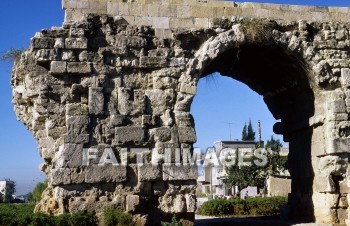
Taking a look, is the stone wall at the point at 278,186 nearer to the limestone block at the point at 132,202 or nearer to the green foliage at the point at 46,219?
the limestone block at the point at 132,202

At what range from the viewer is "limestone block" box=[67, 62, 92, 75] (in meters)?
8.88

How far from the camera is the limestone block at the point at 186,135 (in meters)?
9.12

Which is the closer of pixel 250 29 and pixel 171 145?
pixel 171 145

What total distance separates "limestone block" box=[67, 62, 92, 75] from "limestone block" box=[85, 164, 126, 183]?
1.83m

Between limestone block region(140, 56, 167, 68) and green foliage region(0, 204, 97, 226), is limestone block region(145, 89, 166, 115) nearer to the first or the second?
limestone block region(140, 56, 167, 68)

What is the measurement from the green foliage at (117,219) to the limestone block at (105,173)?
67 cm

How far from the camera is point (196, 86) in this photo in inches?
370

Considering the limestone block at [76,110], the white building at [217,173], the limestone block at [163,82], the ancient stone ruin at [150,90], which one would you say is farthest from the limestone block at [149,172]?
the white building at [217,173]

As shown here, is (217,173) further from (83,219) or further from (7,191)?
(83,219)

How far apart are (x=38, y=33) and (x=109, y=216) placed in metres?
3.72

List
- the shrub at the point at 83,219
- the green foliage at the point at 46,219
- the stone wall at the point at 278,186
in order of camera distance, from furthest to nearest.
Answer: the stone wall at the point at 278,186 < the shrub at the point at 83,219 < the green foliage at the point at 46,219

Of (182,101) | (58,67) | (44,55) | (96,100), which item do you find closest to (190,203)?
(182,101)

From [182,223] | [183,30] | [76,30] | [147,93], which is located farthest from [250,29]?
[182,223]

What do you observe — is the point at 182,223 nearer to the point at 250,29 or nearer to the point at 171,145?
the point at 171,145
